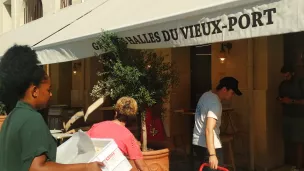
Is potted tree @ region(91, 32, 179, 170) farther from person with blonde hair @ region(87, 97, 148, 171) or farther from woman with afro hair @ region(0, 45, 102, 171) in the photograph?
woman with afro hair @ region(0, 45, 102, 171)

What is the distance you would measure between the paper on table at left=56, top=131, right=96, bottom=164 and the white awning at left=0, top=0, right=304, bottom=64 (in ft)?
5.50

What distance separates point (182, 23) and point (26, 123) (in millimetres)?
2234

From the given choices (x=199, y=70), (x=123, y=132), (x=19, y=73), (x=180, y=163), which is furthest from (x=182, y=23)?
(x=199, y=70)

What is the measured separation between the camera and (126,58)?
495 centimetres

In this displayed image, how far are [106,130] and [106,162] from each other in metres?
1.33

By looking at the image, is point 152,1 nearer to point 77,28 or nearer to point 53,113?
point 77,28

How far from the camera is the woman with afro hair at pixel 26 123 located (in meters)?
1.79

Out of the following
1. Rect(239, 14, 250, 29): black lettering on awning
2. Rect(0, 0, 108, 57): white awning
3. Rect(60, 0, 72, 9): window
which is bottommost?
Rect(239, 14, 250, 29): black lettering on awning

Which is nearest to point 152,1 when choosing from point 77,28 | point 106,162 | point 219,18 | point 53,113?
point 77,28

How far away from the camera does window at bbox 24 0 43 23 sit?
49.4 feet

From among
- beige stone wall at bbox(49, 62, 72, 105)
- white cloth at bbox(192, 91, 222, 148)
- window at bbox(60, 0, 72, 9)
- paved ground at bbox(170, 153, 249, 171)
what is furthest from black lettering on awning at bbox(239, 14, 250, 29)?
beige stone wall at bbox(49, 62, 72, 105)

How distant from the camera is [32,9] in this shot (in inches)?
607

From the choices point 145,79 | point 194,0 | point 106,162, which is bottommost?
point 106,162

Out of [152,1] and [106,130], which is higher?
[152,1]
